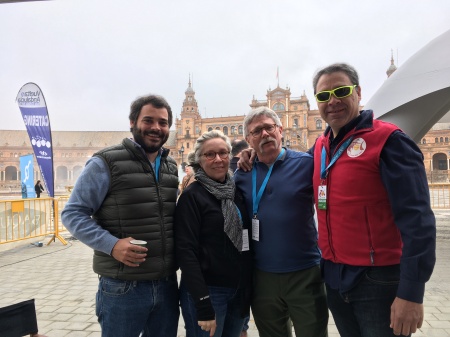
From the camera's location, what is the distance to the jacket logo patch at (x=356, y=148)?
5.45ft

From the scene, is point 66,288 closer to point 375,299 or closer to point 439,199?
point 375,299

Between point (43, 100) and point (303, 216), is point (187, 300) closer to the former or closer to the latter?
point (303, 216)

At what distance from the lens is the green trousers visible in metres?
2.02

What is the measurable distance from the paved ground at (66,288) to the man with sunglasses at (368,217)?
6.37 ft

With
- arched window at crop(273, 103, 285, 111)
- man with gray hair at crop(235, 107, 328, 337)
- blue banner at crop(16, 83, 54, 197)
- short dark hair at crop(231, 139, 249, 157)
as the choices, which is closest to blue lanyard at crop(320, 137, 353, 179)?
man with gray hair at crop(235, 107, 328, 337)

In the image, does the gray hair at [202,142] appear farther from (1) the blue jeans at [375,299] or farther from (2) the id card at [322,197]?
(1) the blue jeans at [375,299]

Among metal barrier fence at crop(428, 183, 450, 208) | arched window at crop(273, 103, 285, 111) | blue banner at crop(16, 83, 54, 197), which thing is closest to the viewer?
blue banner at crop(16, 83, 54, 197)

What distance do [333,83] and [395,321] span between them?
125 cm

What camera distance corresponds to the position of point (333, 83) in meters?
1.83

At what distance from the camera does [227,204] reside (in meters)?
2.03

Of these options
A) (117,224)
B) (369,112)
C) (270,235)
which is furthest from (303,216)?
(117,224)

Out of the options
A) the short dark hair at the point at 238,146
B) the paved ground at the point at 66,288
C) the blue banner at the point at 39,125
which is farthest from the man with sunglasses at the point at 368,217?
the blue banner at the point at 39,125

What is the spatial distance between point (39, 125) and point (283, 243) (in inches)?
378

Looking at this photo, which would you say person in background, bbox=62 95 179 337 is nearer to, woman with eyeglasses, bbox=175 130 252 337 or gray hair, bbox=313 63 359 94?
woman with eyeglasses, bbox=175 130 252 337
